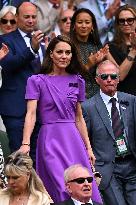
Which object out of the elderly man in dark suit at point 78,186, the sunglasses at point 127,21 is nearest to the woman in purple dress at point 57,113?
the elderly man in dark suit at point 78,186

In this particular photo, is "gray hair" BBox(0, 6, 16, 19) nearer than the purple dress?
No

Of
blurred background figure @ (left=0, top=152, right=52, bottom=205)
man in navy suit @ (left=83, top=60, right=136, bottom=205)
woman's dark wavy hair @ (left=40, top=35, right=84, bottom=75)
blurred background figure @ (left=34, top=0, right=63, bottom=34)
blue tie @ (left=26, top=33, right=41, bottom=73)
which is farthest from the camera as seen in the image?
blurred background figure @ (left=34, top=0, right=63, bottom=34)

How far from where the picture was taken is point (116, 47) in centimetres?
1212

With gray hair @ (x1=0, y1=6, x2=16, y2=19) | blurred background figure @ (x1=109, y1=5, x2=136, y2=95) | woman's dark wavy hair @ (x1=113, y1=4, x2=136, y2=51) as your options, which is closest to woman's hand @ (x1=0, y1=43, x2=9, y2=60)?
gray hair @ (x1=0, y1=6, x2=16, y2=19)

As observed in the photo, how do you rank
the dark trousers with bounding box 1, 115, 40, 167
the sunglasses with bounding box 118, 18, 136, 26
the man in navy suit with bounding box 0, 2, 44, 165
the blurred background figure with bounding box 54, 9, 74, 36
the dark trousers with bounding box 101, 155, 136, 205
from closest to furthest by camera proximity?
1. the dark trousers with bounding box 101, 155, 136, 205
2. the man in navy suit with bounding box 0, 2, 44, 165
3. the dark trousers with bounding box 1, 115, 40, 167
4. the sunglasses with bounding box 118, 18, 136, 26
5. the blurred background figure with bounding box 54, 9, 74, 36

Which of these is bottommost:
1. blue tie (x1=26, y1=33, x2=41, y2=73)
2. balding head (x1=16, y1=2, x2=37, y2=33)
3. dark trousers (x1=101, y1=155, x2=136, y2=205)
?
dark trousers (x1=101, y1=155, x2=136, y2=205)

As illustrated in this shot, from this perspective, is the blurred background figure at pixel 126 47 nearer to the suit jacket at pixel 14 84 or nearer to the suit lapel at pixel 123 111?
the suit lapel at pixel 123 111

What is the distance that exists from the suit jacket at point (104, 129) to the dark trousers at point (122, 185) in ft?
0.27

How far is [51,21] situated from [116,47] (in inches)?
60.0

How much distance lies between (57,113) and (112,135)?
2.68ft

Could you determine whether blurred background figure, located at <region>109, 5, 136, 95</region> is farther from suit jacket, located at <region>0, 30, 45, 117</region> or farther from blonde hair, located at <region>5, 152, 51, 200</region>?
blonde hair, located at <region>5, 152, 51, 200</region>

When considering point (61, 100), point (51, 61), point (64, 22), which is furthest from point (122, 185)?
point (64, 22)

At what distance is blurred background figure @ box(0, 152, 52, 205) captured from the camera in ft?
29.9

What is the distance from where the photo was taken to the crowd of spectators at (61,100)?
10047 millimetres
